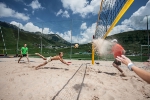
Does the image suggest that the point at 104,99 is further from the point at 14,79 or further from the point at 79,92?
the point at 14,79

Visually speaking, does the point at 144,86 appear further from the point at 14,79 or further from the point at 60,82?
the point at 14,79

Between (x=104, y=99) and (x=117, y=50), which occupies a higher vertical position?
(x=117, y=50)

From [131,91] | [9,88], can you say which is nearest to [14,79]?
[9,88]

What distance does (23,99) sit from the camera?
9.99 ft

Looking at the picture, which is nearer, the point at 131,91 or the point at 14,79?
the point at 131,91

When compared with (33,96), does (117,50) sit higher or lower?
higher

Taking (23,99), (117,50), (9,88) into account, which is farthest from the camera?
(117,50)

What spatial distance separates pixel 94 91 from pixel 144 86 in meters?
1.83

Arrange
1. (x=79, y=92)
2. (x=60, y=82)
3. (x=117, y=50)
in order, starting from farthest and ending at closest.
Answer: (x=117, y=50) < (x=60, y=82) < (x=79, y=92)

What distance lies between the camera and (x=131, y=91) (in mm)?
3738

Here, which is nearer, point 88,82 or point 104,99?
point 104,99

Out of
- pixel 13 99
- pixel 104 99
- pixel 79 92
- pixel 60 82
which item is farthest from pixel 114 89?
pixel 13 99

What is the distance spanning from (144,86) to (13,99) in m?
3.84

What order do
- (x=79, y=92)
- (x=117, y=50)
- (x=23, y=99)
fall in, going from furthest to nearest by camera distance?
(x=117, y=50) → (x=79, y=92) → (x=23, y=99)
